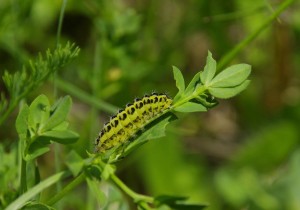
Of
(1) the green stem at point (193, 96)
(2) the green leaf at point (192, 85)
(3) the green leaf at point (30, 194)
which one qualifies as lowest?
(3) the green leaf at point (30, 194)

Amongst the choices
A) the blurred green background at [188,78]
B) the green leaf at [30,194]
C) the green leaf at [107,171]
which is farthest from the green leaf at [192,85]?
the blurred green background at [188,78]

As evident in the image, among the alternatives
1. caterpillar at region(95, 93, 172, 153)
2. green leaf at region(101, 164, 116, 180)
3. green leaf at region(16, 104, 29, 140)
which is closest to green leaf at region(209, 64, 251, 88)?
caterpillar at region(95, 93, 172, 153)

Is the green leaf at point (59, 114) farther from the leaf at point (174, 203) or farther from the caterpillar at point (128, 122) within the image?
the leaf at point (174, 203)

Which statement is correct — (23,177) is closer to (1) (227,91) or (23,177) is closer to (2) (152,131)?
(2) (152,131)

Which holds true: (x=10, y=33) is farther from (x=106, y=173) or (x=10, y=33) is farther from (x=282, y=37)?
(x=282, y=37)

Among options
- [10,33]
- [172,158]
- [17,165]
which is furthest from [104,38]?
[17,165]

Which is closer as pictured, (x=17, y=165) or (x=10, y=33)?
(x=17, y=165)

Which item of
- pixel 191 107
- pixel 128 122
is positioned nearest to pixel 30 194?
pixel 128 122

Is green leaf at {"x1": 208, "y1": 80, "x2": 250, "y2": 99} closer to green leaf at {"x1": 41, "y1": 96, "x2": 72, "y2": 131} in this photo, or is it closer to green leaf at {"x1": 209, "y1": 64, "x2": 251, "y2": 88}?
green leaf at {"x1": 209, "y1": 64, "x2": 251, "y2": 88}
